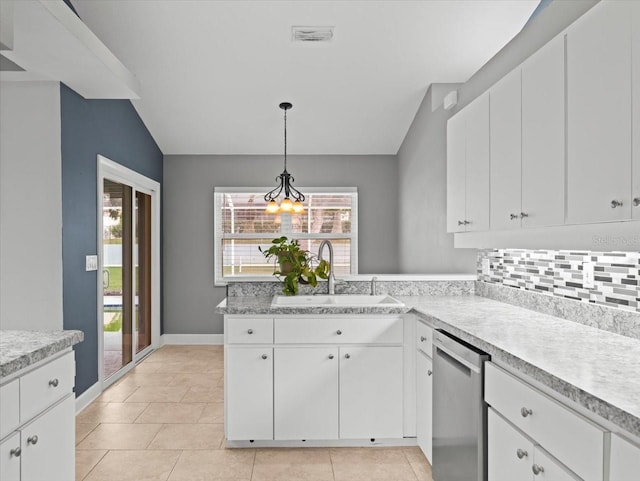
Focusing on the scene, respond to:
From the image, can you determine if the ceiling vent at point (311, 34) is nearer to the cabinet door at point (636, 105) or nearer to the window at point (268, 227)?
the window at point (268, 227)

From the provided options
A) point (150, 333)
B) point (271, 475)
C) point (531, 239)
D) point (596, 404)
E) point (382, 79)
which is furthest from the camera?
point (150, 333)

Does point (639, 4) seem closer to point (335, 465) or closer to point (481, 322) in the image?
point (481, 322)

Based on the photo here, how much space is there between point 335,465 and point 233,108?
3637 millimetres

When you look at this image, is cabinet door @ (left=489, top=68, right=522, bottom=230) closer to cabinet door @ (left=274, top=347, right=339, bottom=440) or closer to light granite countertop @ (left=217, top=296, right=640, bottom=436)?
light granite countertop @ (left=217, top=296, right=640, bottom=436)

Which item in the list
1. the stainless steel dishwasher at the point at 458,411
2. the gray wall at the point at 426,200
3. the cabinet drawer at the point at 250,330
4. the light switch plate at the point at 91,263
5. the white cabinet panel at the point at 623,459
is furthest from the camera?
the gray wall at the point at 426,200

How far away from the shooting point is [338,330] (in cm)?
275

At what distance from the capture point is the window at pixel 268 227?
232 inches

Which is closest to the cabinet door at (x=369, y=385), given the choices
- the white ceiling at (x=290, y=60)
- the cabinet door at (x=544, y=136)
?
the cabinet door at (x=544, y=136)

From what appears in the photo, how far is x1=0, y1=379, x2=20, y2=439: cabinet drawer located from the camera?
1.38 m

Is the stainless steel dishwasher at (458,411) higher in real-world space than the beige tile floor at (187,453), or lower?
higher

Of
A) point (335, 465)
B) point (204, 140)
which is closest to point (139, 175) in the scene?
point (204, 140)

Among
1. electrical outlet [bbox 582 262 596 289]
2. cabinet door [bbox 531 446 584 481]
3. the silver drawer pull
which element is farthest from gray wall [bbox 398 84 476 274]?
cabinet door [bbox 531 446 584 481]

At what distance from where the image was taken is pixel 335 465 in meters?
2.65

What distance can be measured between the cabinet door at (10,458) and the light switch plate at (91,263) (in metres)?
2.40
